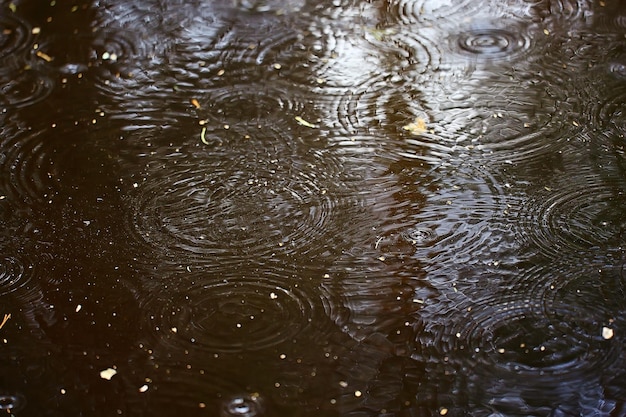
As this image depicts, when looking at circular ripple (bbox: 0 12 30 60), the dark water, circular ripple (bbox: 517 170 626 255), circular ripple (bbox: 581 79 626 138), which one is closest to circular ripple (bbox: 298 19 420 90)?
the dark water

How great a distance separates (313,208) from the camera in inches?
82.7

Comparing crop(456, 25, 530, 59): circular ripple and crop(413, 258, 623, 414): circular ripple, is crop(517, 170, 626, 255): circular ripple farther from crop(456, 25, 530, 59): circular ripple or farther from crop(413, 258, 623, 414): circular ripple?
crop(456, 25, 530, 59): circular ripple

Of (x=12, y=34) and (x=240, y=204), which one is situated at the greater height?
(x=12, y=34)

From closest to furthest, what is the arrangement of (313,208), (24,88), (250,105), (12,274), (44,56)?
(12,274) < (313,208) < (250,105) < (24,88) < (44,56)

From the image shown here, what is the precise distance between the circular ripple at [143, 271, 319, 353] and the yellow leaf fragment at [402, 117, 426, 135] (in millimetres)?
626

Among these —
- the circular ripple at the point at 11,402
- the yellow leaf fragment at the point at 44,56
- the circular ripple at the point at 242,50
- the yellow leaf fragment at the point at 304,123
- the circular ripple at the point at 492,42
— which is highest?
the circular ripple at the point at 492,42

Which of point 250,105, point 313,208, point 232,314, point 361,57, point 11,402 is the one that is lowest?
point 11,402

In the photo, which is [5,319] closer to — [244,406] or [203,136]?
[244,406]

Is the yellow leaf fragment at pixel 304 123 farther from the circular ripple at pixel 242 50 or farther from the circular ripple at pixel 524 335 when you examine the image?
the circular ripple at pixel 524 335

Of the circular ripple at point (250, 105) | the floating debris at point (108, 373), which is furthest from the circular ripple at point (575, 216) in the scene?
the floating debris at point (108, 373)

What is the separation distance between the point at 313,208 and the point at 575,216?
66cm

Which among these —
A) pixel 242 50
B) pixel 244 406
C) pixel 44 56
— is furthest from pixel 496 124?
pixel 44 56

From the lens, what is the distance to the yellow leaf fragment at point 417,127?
229 cm

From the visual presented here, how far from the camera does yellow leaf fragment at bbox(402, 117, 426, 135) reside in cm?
229
